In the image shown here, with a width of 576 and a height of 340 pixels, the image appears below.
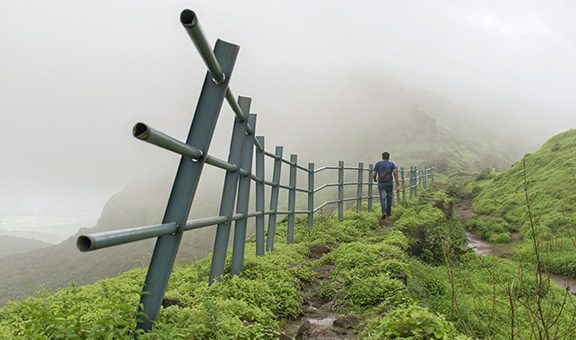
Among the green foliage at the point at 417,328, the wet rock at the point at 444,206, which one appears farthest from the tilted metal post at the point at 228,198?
the wet rock at the point at 444,206

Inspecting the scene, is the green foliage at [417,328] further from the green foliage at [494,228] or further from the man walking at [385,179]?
the green foliage at [494,228]

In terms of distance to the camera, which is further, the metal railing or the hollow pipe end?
the metal railing

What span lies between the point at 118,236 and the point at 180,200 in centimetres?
78

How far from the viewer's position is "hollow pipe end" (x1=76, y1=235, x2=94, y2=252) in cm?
172

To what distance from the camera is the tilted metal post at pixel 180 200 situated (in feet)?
8.66

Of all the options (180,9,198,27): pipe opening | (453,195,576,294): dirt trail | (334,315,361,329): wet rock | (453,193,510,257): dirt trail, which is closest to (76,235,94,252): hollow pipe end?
(180,9,198,27): pipe opening

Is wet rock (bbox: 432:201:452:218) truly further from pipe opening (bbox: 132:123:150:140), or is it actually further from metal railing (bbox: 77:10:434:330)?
pipe opening (bbox: 132:123:150:140)

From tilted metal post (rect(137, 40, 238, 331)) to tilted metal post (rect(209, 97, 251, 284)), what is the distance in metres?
1.36

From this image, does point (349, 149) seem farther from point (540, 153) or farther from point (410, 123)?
point (540, 153)

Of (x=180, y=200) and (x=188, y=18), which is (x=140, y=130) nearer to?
(x=188, y=18)

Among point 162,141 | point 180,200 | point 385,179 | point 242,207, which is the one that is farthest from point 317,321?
point 385,179

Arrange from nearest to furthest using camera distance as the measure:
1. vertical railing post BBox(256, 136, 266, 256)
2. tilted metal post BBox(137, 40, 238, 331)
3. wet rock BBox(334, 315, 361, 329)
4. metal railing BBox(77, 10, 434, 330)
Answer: metal railing BBox(77, 10, 434, 330) < tilted metal post BBox(137, 40, 238, 331) < wet rock BBox(334, 315, 361, 329) < vertical railing post BBox(256, 136, 266, 256)

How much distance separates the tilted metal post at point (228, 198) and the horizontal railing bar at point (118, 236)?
1.52m

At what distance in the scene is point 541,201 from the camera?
16.4m
